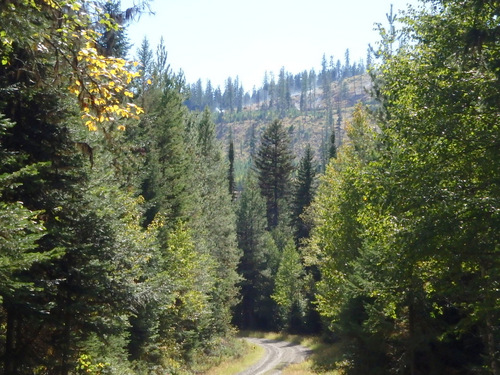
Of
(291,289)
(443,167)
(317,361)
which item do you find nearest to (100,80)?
(443,167)

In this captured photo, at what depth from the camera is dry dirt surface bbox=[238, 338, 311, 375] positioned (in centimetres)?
3031

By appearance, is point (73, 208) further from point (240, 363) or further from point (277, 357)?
point (277, 357)

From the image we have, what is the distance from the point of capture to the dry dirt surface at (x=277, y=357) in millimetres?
30312

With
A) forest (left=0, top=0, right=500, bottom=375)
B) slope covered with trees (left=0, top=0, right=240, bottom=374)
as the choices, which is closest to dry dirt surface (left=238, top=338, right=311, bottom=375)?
slope covered with trees (left=0, top=0, right=240, bottom=374)

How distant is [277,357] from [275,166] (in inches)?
1439

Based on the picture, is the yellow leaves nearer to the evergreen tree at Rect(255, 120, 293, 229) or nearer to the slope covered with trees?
the slope covered with trees

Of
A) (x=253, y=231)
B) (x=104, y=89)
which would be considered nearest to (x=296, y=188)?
(x=253, y=231)

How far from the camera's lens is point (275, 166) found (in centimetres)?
6981

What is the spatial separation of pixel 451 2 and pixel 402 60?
1656 mm

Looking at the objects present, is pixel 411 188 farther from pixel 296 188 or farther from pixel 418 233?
pixel 296 188

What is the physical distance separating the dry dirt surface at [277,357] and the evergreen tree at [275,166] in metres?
25.5

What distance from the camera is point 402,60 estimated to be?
1259 cm

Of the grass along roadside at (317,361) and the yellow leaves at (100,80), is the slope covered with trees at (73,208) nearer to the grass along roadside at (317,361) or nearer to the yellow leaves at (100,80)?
the yellow leaves at (100,80)

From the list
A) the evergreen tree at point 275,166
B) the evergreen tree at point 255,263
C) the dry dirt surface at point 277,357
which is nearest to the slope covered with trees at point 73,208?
the dry dirt surface at point 277,357
